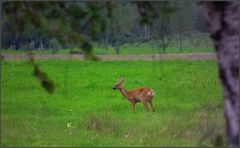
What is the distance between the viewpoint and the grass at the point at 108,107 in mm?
8367

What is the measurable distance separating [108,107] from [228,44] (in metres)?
8.00

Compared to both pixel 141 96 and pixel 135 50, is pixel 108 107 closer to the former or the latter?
pixel 141 96

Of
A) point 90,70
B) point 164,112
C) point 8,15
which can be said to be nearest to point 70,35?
point 8,15

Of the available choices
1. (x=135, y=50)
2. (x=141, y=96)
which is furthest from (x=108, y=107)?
(x=135, y=50)

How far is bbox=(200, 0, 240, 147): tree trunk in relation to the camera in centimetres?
489

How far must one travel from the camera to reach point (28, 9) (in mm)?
4953

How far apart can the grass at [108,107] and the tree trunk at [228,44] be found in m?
0.77

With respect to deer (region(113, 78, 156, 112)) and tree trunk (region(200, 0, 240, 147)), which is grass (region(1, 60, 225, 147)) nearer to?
deer (region(113, 78, 156, 112))

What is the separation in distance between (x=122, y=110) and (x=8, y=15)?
25.7ft

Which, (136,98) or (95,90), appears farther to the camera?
(95,90)

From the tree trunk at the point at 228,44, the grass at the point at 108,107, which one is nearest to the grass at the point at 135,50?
the grass at the point at 108,107

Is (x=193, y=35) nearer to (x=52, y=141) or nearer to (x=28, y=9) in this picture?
(x=52, y=141)

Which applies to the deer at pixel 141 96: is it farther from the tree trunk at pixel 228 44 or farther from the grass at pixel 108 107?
the tree trunk at pixel 228 44

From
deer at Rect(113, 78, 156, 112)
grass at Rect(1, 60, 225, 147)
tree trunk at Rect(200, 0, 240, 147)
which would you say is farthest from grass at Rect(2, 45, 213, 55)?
tree trunk at Rect(200, 0, 240, 147)
